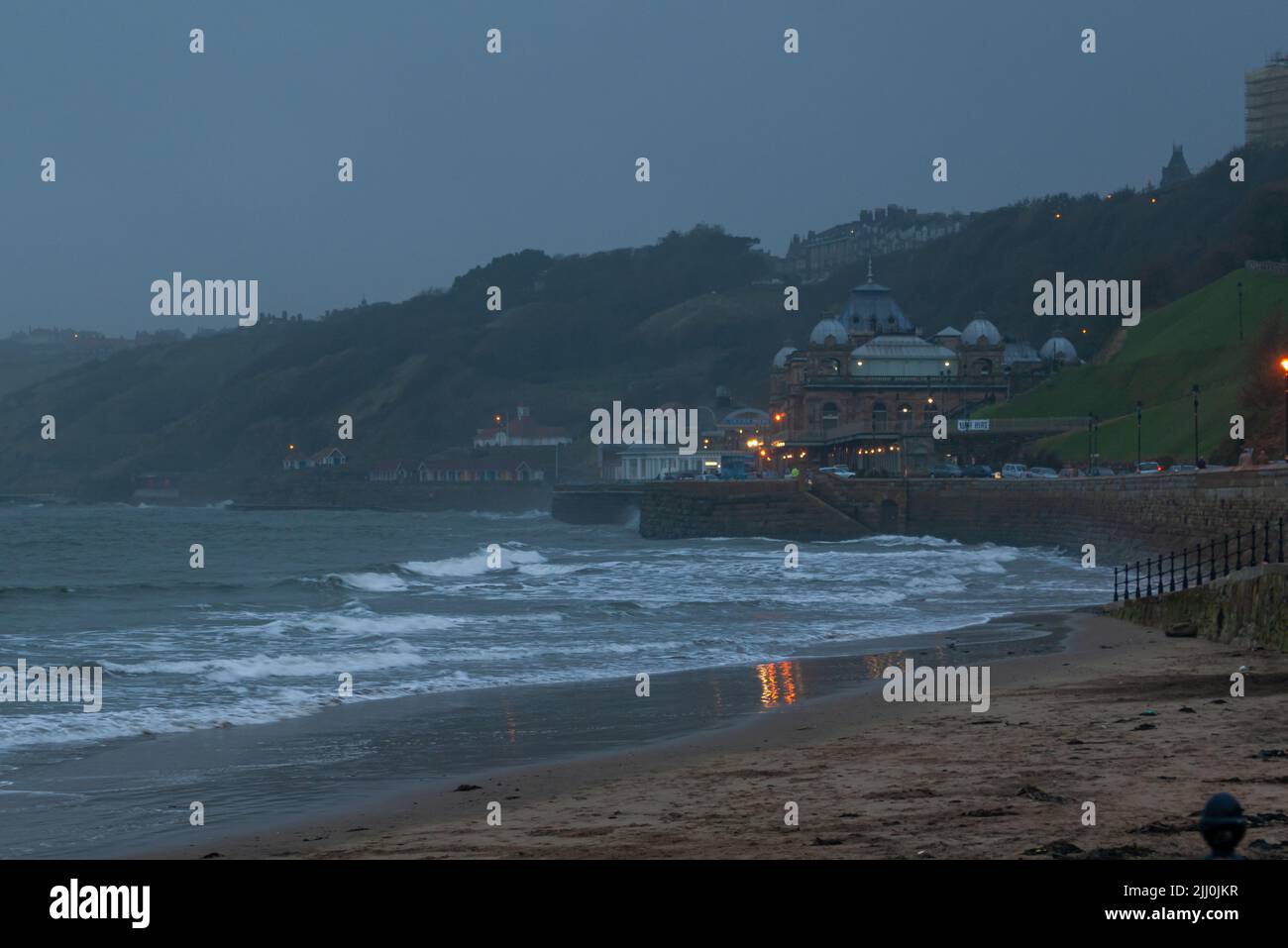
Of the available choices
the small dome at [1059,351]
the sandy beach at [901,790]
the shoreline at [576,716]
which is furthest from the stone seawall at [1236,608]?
the small dome at [1059,351]

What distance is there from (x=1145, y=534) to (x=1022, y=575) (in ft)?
14.4

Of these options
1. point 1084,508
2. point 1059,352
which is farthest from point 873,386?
point 1084,508

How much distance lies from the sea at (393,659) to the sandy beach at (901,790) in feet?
4.33

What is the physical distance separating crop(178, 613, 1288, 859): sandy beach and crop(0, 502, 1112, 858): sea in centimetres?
132

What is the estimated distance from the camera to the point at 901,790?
11586mm

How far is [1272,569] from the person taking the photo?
20.7 m

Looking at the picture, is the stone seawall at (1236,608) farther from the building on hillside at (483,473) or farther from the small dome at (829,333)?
the building on hillside at (483,473)

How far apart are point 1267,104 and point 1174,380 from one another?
118220 mm

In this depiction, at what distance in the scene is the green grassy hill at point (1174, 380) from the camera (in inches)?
2763

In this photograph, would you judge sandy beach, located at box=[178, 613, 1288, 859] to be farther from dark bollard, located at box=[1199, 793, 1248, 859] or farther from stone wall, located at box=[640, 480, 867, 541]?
stone wall, located at box=[640, 480, 867, 541]

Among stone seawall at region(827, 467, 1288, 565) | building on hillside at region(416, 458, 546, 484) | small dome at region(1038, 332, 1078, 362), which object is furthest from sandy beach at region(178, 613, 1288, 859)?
building on hillside at region(416, 458, 546, 484)

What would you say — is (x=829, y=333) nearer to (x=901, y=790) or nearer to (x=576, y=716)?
(x=576, y=716)
